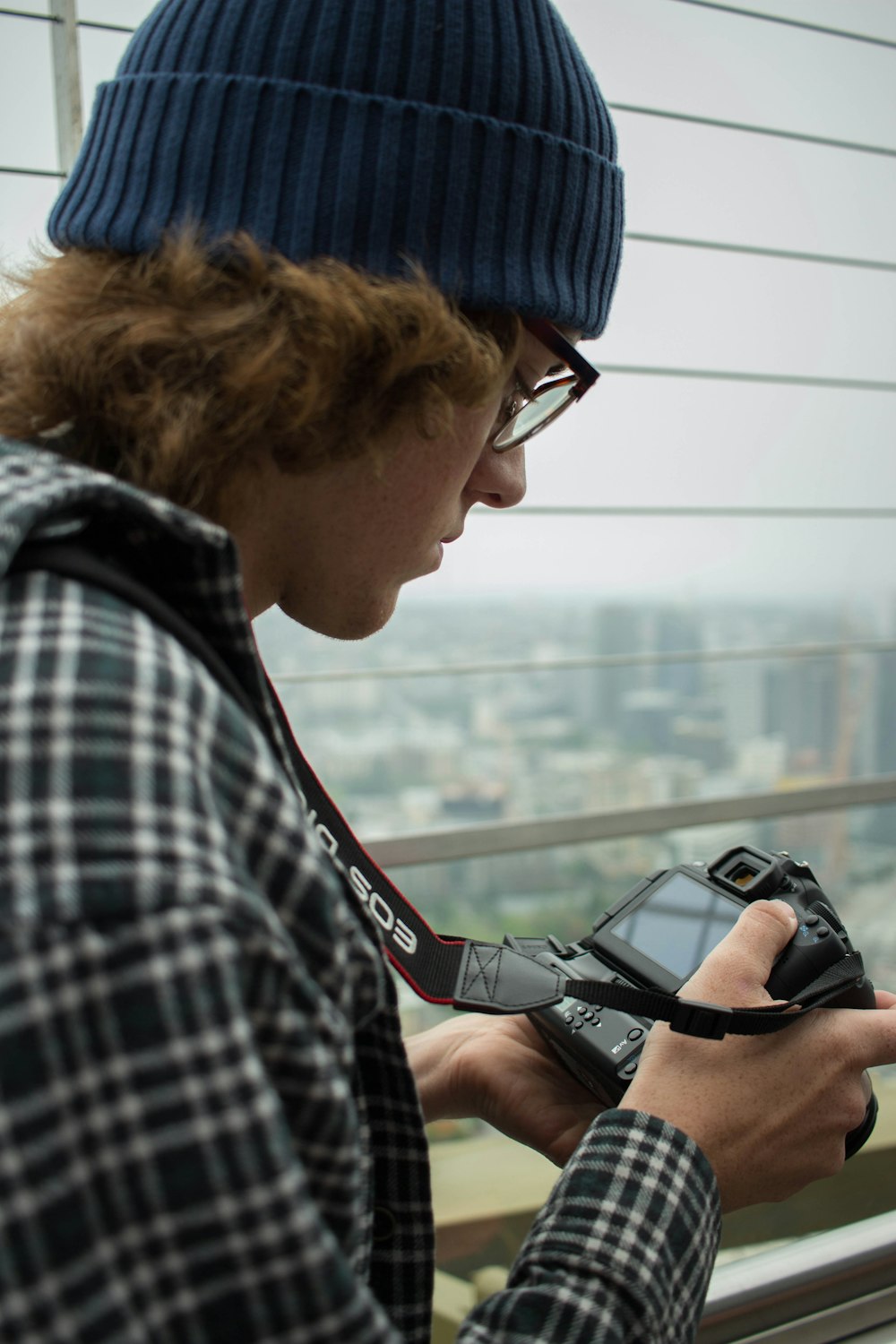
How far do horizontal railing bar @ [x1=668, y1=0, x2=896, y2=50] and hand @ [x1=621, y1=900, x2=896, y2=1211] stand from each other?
196cm

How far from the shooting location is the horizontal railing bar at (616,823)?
1.86 m

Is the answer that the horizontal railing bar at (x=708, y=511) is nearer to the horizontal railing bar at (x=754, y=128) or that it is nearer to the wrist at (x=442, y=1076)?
the horizontal railing bar at (x=754, y=128)

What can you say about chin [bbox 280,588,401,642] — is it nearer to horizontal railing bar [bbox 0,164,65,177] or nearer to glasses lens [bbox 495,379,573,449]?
glasses lens [bbox 495,379,573,449]

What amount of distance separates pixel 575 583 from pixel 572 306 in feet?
4.62

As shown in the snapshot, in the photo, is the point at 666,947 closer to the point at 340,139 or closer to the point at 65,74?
the point at 340,139

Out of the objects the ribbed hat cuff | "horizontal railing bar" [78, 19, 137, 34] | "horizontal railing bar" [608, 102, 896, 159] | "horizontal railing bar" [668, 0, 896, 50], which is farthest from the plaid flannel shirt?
"horizontal railing bar" [668, 0, 896, 50]

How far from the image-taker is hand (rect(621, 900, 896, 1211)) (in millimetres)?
646

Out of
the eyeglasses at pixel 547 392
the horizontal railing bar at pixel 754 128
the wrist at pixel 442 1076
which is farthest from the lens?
the horizontal railing bar at pixel 754 128

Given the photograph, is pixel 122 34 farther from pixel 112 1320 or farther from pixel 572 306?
pixel 112 1320

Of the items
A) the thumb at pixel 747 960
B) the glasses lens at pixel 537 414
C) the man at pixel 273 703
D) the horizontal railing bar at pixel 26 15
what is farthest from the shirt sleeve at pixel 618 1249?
the horizontal railing bar at pixel 26 15

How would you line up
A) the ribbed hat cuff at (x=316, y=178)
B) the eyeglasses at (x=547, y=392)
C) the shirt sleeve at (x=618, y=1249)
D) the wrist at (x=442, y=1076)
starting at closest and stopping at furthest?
the shirt sleeve at (x=618, y=1249)
the ribbed hat cuff at (x=316, y=178)
the eyeglasses at (x=547, y=392)
the wrist at (x=442, y=1076)

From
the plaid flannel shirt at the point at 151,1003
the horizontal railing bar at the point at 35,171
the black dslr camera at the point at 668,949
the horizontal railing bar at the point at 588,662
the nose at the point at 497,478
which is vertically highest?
the horizontal railing bar at the point at 35,171

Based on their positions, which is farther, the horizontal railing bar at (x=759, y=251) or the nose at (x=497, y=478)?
the horizontal railing bar at (x=759, y=251)

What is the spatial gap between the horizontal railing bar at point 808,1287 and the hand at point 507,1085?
77 centimetres
